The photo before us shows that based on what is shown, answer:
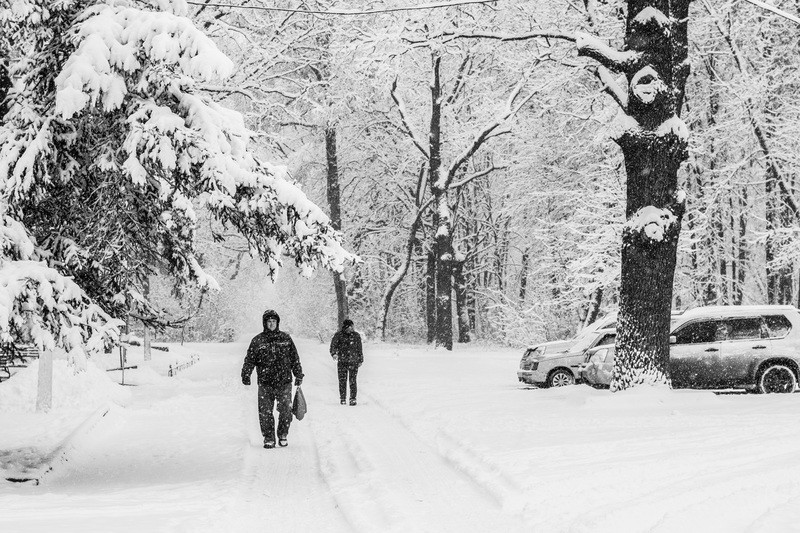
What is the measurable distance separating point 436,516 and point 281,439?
467 centimetres

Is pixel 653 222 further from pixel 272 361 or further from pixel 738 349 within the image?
pixel 272 361

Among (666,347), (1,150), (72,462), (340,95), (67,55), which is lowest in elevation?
(72,462)

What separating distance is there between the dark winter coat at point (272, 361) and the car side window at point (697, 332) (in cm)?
836

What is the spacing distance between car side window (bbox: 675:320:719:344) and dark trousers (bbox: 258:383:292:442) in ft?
27.9

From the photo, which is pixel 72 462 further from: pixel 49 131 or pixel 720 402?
pixel 720 402

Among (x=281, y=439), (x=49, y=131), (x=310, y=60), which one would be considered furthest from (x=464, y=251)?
(x=49, y=131)

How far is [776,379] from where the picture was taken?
1541 cm

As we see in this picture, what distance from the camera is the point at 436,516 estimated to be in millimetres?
6656

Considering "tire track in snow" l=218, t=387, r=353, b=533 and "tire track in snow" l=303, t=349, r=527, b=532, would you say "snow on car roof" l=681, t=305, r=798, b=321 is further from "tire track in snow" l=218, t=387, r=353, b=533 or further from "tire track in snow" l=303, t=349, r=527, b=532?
"tire track in snow" l=218, t=387, r=353, b=533

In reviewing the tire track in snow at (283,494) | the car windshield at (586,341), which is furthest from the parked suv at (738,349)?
the tire track in snow at (283,494)

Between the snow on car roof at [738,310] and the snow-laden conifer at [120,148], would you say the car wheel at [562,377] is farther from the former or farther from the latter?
the snow-laden conifer at [120,148]

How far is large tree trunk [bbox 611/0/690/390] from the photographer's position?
11859 millimetres

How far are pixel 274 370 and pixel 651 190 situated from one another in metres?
6.14

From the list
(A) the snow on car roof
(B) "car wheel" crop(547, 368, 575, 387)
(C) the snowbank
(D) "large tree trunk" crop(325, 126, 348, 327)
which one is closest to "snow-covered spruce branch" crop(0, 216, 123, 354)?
(C) the snowbank
